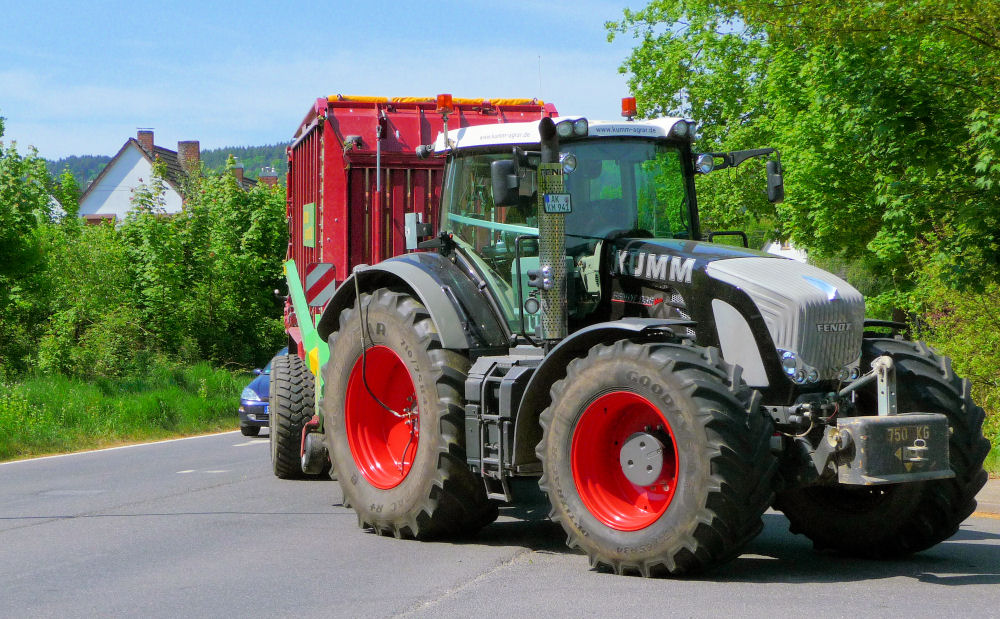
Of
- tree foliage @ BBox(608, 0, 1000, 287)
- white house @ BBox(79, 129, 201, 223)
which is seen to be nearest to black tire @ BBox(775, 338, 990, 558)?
tree foliage @ BBox(608, 0, 1000, 287)

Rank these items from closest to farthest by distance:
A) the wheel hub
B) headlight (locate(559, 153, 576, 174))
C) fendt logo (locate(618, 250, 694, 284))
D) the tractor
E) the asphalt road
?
1. the asphalt road
2. the tractor
3. the wheel hub
4. fendt logo (locate(618, 250, 694, 284))
5. headlight (locate(559, 153, 576, 174))

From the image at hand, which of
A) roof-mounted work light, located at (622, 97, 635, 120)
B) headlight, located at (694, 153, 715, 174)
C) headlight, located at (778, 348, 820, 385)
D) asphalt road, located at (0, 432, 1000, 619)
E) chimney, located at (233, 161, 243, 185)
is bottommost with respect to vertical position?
asphalt road, located at (0, 432, 1000, 619)

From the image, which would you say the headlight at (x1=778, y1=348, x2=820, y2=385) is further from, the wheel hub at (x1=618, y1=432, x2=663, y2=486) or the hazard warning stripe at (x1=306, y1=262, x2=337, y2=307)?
the hazard warning stripe at (x1=306, y1=262, x2=337, y2=307)

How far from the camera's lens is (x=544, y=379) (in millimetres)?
7195

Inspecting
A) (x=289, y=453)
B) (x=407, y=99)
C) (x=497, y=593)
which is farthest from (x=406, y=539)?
(x=407, y=99)

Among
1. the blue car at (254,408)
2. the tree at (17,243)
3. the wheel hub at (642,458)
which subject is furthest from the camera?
the tree at (17,243)

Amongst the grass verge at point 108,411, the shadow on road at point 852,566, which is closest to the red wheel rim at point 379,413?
the shadow on road at point 852,566

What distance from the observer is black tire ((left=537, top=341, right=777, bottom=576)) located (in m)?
6.15

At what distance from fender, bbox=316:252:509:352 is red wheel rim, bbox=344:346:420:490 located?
2.07 ft

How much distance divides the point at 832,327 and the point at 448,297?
2.69 m

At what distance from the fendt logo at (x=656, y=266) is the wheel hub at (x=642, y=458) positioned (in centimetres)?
108

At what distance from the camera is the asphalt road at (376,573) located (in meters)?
6.05

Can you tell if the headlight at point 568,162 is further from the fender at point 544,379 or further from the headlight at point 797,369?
the headlight at point 797,369

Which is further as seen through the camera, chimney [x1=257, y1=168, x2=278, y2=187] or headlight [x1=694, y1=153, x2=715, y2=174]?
chimney [x1=257, y1=168, x2=278, y2=187]
